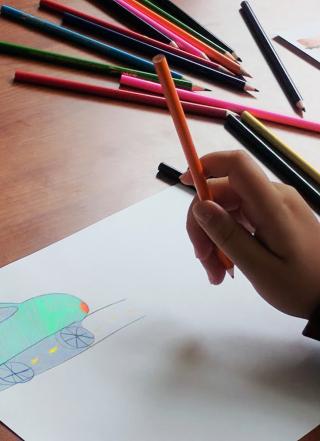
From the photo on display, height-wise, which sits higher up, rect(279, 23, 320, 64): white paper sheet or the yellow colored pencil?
rect(279, 23, 320, 64): white paper sheet

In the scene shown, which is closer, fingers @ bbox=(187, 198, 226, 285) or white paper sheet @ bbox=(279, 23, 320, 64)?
fingers @ bbox=(187, 198, 226, 285)

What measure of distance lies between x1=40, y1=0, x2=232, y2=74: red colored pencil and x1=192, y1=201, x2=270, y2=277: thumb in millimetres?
349

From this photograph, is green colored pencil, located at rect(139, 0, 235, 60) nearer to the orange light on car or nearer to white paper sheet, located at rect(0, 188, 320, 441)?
white paper sheet, located at rect(0, 188, 320, 441)

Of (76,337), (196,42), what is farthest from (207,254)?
(196,42)

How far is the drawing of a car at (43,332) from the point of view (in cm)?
51

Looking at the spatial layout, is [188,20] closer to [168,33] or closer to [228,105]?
[168,33]

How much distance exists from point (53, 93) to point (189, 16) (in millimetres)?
237

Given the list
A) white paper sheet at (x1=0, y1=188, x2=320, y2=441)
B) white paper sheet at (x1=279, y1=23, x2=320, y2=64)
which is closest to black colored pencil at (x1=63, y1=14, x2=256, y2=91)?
white paper sheet at (x1=279, y1=23, x2=320, y2=64)

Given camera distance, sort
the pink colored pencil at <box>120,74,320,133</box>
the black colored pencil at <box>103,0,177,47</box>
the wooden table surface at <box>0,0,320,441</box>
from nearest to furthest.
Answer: the wooden table surface at <box>0,0,320,441</box> → the pink colored pencil at <box>120,74,320,133</box> → the black colored pencil at <box>103,0,177,47</box>

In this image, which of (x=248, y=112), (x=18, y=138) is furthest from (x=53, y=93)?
(x=248, y=112)

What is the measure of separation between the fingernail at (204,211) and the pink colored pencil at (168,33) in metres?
0.36

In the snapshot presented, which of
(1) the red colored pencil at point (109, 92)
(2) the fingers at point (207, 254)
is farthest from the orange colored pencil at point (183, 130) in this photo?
(1) the red colored pencil at point (109, 92)

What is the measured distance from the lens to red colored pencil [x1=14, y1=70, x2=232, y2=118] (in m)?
0.76

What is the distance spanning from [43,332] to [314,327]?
20cm
